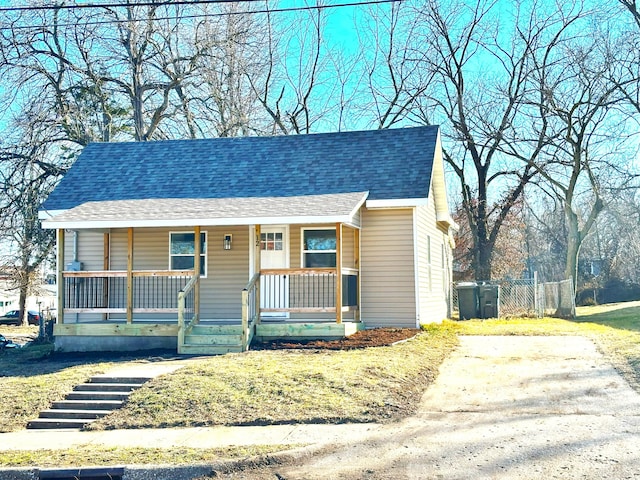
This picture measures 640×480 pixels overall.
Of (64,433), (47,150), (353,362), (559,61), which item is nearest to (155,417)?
(64,433)

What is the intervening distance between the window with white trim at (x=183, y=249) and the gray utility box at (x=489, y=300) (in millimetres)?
10184

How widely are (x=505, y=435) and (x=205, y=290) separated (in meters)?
10.5

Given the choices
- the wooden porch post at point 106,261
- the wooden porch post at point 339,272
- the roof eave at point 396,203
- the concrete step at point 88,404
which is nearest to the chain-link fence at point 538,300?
the roof eave at point 396,203

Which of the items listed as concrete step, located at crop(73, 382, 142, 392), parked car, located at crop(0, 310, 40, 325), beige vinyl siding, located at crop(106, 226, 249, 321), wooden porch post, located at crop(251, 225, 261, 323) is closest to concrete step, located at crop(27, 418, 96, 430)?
concrete step, located at crop(73, 382, 142, 392)

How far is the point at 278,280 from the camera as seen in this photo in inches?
623

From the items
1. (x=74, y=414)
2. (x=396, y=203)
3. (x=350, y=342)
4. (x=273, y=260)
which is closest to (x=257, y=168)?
(x=273, y=260)

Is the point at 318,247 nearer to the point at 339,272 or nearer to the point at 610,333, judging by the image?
the point at 339,272

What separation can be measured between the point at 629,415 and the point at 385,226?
877 cm

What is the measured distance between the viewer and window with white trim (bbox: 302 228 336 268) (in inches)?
628

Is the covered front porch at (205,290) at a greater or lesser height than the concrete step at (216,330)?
greater

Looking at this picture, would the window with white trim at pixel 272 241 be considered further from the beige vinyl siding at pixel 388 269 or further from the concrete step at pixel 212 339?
the concrete step at pixel 212 339

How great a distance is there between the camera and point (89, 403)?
948 cm

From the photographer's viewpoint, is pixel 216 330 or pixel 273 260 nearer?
pixel 216 330

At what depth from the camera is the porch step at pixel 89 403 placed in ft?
29.5
